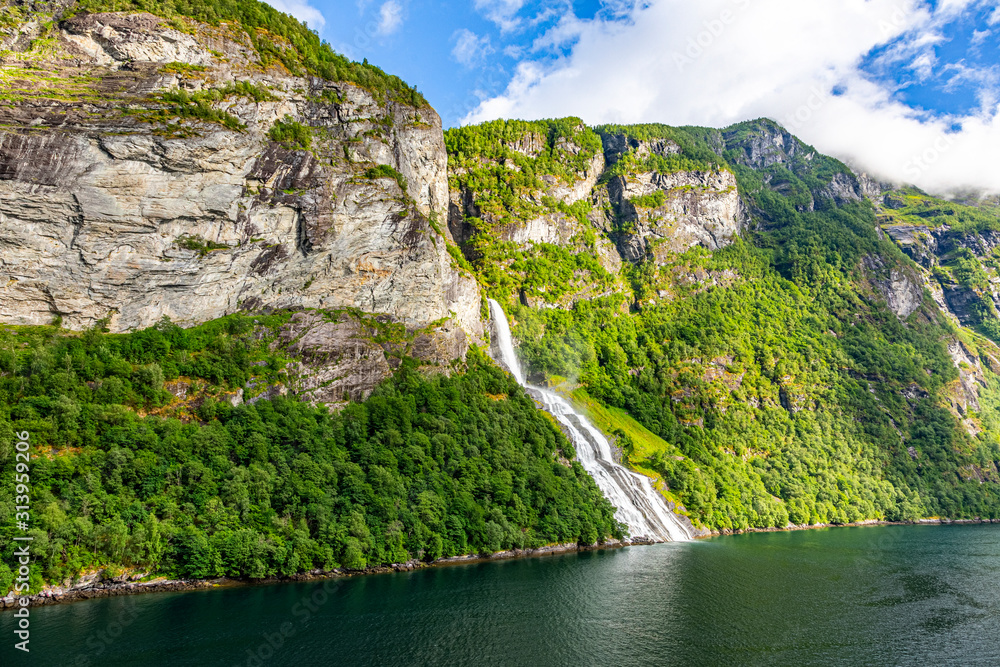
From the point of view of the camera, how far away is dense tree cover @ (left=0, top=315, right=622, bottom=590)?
43.8m

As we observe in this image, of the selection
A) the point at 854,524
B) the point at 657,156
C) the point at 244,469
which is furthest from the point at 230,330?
the point at 657,156

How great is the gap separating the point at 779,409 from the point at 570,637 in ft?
339

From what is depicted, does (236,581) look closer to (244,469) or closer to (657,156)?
(244,469)

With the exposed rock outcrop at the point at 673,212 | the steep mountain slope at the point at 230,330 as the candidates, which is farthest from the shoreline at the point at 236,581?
the exposed rock outcrop at the point at 673,212

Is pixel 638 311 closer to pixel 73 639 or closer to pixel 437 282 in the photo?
pixel 437 282

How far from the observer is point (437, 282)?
86375mm

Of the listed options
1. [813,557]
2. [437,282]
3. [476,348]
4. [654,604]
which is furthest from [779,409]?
[654,604]

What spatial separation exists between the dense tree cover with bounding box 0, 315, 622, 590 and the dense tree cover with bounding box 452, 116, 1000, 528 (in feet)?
106

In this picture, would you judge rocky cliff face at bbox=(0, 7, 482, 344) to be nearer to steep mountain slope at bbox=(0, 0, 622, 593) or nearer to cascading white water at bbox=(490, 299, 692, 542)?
steep mountain slope at bbox=(0, 0, 622, 593)

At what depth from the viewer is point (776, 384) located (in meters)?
126

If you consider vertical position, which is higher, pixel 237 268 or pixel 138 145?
pixel 138 145
